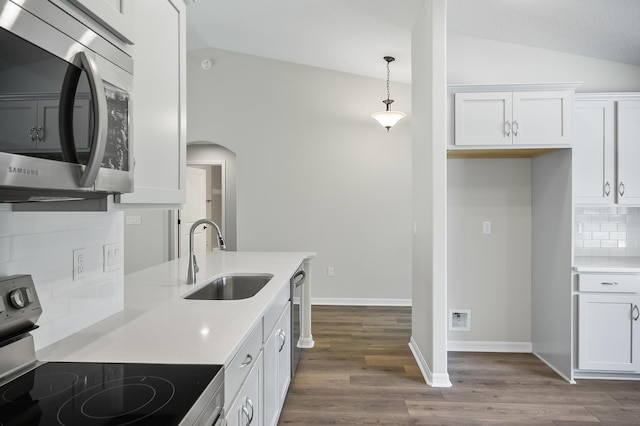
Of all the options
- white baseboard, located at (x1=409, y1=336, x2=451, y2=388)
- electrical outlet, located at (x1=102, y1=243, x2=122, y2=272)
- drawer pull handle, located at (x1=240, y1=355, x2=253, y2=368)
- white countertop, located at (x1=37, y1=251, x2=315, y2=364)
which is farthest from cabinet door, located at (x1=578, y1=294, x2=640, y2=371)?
electrical outlet, located at (x1=102, y1=243, x2=122, y2=272)

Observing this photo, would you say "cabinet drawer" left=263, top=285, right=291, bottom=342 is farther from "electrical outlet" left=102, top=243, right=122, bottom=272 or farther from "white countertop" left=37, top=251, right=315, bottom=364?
"electrical outlet" left=102, top=243, right=122, bottom=272

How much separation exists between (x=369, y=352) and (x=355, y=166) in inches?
102

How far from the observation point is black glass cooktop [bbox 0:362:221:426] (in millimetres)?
842

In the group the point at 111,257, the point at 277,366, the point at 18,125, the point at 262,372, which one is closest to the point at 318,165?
the point at 277,366

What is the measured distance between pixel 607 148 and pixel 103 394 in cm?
356

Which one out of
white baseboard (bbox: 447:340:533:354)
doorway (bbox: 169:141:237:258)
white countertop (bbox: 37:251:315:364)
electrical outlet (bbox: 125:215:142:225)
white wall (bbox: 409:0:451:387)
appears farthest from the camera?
doorway (bbox: 169:141:237:258)

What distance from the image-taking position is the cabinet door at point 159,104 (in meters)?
1.33

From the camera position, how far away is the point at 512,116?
308 centimetres

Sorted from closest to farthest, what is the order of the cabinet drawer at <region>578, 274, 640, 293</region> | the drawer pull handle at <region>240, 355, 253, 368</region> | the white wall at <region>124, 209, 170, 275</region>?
the drawer pull handle at <region>240, 355, 253, 368</region>
the cabinet drawer at <region>578, 274, 640, 293</region>
the white wall at <region>124, 209, 170, 275</region>

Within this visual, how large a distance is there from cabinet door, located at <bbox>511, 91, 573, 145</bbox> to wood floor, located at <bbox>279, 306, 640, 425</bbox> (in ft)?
5.82

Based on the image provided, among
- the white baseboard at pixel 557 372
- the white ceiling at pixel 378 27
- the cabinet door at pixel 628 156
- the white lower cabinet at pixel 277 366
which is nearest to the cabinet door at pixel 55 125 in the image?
the white lower cabinet at pixel 277 366

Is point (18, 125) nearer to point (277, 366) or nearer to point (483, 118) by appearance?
point (277, 366)

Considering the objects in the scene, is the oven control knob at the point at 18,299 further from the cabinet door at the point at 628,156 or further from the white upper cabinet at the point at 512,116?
the cabinet door at the point at 628,156

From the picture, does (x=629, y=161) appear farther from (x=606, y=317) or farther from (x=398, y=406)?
(x=398, y=406)
